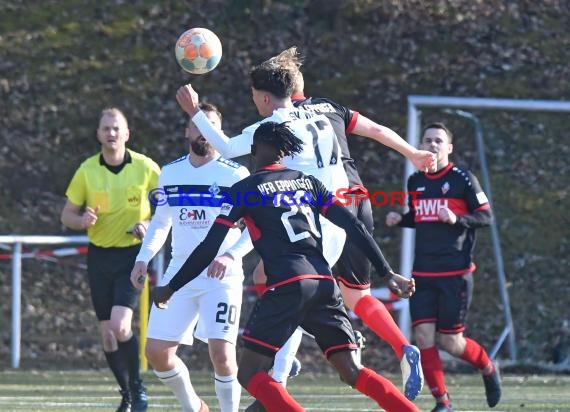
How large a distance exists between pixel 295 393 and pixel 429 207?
6.39 feet

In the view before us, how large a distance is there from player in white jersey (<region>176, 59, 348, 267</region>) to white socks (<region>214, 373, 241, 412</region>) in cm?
94

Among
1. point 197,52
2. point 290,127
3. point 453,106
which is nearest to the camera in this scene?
point 290,127

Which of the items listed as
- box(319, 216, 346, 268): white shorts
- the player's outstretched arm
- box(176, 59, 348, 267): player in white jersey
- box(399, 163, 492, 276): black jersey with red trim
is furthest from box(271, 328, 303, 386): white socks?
box(399, 163, 492, 276): black jersey with red trim

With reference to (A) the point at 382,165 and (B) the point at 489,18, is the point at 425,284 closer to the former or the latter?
(A) the point at 382,165

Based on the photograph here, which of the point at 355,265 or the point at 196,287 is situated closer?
the point at 196,287

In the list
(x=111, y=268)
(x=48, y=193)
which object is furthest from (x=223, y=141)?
(x=48, y=193)

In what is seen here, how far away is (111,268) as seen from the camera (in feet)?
32.0

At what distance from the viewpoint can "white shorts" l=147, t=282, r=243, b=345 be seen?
7.97m

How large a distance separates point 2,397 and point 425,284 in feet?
11.2

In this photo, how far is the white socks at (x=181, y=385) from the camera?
8211 millimetres

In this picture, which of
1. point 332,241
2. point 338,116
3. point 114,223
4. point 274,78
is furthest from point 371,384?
point 114,223

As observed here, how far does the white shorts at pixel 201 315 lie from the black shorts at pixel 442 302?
236 centimetres

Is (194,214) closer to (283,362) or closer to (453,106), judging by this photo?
(283,362)

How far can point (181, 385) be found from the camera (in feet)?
27.0
